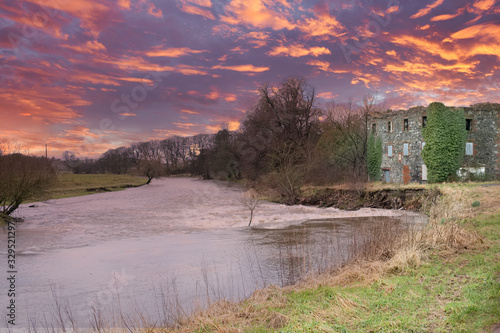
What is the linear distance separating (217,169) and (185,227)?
5264 centimetres

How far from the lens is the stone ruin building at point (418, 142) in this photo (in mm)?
32562

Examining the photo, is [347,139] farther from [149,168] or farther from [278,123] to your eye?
[149,168]

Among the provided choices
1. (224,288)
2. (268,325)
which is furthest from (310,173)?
(268,325)

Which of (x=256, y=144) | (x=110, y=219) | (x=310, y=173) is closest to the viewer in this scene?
(x=110, y=219)

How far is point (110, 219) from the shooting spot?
2341 centimetres

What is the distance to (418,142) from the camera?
3519cm

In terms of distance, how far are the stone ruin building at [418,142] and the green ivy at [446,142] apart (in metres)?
1.09

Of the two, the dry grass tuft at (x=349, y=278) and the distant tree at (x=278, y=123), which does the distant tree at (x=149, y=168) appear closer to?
the distant tree at (x=278, y=123)

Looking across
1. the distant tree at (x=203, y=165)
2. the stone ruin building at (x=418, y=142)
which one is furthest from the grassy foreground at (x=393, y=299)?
the distant tree at (x=203, y=165)

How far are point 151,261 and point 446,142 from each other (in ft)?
99.3

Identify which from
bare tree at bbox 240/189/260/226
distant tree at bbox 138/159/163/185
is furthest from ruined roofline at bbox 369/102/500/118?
distant tree at bbox 138/159/163/185

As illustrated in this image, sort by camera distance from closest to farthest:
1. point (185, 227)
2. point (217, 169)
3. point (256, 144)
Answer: point (185, 227)
point (256, 144)
point (217, 169)

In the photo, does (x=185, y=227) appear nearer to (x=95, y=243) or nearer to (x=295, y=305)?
(x=95, y=243)

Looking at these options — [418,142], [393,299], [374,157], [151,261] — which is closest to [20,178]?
[151,261]
